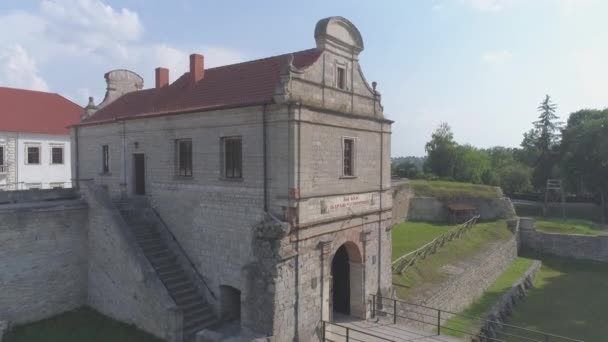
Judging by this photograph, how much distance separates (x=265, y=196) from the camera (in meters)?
13.1

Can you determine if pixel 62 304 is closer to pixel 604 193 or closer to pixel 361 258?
pixel 361 258

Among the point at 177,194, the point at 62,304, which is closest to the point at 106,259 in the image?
the point at 62,304

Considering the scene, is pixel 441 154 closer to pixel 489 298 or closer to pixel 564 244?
pixel 564 244

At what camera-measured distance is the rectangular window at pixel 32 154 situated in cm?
3101

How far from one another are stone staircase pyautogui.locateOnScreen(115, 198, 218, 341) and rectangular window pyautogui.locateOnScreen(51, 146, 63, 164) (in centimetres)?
1919

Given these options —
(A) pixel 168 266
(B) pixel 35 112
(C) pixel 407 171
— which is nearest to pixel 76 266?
(A) pixel 168 266

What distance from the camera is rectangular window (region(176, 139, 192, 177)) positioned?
15.6 m

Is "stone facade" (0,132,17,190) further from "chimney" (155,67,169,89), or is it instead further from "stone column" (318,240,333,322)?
"stone column" (318,240,333,322)

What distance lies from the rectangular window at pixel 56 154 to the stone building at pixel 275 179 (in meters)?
17.2

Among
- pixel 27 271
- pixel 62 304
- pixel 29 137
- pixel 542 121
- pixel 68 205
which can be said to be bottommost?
pixel 62 304

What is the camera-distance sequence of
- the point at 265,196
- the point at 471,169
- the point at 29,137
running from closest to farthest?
the point at 265,196 → the point at 29,137 → the point at 471,169

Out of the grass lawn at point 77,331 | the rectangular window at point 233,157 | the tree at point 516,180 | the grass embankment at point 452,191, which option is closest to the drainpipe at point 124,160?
the grass lawn at point 77,331

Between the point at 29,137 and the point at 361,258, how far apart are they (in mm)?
27169

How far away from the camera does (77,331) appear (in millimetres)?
14516
